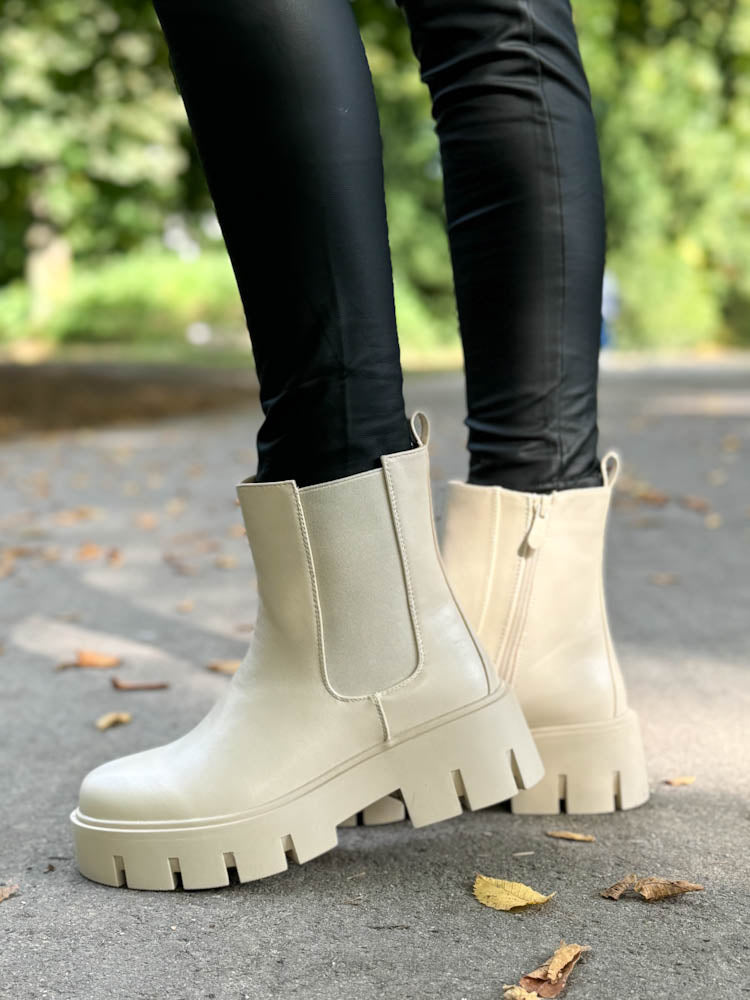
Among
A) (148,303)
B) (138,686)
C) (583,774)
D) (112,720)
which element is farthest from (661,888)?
(148,303)

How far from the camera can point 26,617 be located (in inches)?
112

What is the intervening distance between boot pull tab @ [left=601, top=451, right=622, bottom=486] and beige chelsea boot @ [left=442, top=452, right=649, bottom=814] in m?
0.01

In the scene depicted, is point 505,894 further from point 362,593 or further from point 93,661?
point 93,661

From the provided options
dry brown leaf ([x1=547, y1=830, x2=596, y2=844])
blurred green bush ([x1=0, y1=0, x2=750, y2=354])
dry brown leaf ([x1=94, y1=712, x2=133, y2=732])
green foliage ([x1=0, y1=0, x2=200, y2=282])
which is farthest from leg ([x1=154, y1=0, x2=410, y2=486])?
blurred green bush ([x1=0, y1=0, x2=750, y2=354])

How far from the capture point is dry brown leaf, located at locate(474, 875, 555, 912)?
4.06ft

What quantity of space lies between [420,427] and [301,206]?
276mm

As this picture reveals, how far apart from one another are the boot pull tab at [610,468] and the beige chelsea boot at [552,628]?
14mm

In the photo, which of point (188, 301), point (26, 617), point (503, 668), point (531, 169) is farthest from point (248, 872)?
point (188, 301)

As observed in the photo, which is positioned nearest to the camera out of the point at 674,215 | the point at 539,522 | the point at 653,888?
the point at 653,888

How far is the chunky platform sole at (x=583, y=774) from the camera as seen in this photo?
1514mm

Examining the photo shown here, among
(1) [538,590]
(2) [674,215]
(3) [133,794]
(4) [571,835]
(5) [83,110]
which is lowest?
(4) [571,835]

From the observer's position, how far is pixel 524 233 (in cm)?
155

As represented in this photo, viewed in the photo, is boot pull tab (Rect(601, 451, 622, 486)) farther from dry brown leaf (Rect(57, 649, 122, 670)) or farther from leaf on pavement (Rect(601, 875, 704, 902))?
dry brown leaf (Rect(57, 649, 122, 670))

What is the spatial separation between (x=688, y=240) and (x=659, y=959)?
26998 millimetres
